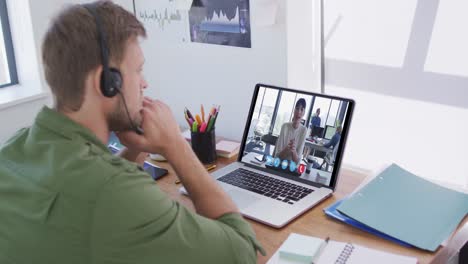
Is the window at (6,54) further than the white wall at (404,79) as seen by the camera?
Yes

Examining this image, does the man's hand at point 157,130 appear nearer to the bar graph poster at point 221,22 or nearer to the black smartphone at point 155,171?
the black smartphone at point 155,171

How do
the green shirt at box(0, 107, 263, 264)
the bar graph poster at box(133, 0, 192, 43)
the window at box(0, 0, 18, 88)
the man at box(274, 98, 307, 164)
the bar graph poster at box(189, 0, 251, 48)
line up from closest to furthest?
the green shirt at box(0, 107, 263, 264) → the man at box(274, 98, 307, 164) → the bar graph poster at box(189, 0, 251, 48) → the bar graph poster at box(133, 0, 192, 43) → the window at box(0, 0, 18, 88)

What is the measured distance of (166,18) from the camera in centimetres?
186

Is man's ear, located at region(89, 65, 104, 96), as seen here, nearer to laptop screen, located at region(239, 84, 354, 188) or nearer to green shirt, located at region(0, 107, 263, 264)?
green shirt, located at region(0, 107, 263, 264)

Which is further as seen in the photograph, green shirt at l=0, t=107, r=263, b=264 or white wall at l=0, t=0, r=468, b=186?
white wall at l=0, t=0, r=468, b=186

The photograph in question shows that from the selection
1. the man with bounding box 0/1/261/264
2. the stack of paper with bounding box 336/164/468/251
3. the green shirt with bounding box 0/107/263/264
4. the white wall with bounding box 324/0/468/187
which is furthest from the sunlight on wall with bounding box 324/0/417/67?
the green shirt with bounding box 0/107/263/264

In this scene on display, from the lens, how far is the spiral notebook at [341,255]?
1041mm

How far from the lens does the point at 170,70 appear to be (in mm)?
1938

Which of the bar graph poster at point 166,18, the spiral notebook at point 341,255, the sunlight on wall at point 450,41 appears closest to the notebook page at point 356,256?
the spiral notebook at point 341,255

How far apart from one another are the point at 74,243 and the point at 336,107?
797mm

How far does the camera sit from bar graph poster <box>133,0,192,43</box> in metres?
1.81

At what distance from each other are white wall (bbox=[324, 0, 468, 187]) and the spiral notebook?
60 centimetres

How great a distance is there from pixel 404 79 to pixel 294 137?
41 centimetres

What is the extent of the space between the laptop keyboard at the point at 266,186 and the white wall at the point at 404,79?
0.40 m
